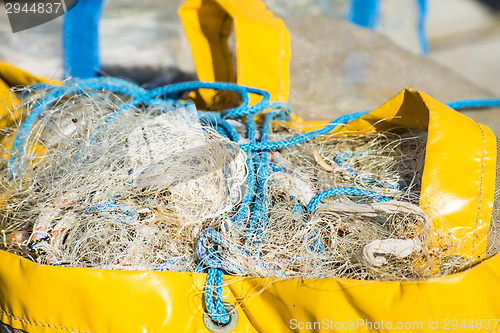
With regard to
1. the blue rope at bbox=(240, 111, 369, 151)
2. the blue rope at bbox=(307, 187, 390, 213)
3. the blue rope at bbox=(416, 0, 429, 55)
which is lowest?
the blue rope at bbox=(416, 0, 429, 55)

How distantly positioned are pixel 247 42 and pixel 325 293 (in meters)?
0.96

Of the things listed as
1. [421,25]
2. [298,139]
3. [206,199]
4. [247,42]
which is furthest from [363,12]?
[206,199]

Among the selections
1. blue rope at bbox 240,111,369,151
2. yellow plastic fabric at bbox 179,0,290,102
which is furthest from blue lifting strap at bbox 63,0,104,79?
blue rope at bbox 240,111,369,151

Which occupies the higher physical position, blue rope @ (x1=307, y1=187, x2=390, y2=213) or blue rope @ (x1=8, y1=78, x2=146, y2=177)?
blue rope @ (x1=8, y1=78, x2=146, y2=177)

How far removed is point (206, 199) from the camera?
1057 millimetres

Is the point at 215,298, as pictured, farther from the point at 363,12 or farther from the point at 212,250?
the point at 363,12

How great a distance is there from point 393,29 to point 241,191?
8.47ft

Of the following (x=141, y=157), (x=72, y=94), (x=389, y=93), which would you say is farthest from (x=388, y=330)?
(x=389, y=93)

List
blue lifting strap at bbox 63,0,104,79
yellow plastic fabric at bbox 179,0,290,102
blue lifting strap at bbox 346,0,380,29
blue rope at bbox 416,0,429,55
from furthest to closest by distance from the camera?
blue rope at bbox 416,0,429,55 < blue lifting strap at bbox 346,0,380,29 < blue lifting strap at bbox 63,0,104,79 < yellow plastic fabric at bbox 179,0,290,102

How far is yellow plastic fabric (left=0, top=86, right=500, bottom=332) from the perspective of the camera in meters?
0.80

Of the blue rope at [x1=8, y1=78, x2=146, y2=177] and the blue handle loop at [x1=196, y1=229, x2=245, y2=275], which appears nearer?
the blue handle loop at [x1=196, y1=229, x2=245, y2=275]

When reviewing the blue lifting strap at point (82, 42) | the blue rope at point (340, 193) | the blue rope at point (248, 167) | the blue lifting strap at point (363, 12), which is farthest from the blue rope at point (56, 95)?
the blue lifting strap at point (363, 12)

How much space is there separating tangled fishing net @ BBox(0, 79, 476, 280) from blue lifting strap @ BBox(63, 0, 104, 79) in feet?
3.79

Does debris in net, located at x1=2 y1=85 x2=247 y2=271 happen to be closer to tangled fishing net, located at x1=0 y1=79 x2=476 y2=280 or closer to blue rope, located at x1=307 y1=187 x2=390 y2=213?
tangled fishing net, located at x1=0 y1=79 x2=476 y2=280
